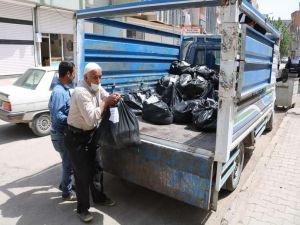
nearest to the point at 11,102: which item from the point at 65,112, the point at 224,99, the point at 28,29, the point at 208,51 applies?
the point at 65,112

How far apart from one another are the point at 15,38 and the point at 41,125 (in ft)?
32.6

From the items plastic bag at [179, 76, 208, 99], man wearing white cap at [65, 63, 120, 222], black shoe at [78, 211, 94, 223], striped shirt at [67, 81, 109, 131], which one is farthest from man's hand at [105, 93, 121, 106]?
plastic bag at [179, 76, 208, 99]

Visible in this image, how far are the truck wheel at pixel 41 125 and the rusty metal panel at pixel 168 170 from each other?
333cm

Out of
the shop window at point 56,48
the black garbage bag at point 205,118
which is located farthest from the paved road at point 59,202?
the shop window at point 56,48

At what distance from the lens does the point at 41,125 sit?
646 centimetres

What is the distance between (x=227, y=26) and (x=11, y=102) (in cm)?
491

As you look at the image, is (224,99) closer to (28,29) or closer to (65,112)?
(65,112)

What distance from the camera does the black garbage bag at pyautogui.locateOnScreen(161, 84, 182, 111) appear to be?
173 inches

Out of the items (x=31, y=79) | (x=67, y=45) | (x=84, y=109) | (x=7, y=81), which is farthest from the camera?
(x=67, y=45)

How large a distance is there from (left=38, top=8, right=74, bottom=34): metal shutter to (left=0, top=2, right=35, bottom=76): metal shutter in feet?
2.21

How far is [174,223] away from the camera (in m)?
3.29

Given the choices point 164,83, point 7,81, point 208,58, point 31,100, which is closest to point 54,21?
point 7,81

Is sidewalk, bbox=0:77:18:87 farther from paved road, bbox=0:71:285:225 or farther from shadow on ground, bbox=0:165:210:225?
shadow on ground, bbox=0:165:210:225

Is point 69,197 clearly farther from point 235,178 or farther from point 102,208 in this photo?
point 235,178
